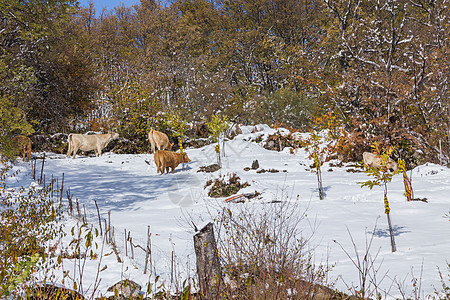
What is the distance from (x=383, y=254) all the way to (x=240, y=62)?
986 inches

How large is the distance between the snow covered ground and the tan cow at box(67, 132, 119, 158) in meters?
0.56

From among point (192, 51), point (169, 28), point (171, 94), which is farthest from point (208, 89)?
point (169, 28)

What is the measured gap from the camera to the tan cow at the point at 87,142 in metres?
13.5

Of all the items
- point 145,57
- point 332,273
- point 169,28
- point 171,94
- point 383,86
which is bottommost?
point 332,273

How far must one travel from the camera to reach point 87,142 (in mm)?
13773

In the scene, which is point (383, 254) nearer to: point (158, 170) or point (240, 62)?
point (158, 170)

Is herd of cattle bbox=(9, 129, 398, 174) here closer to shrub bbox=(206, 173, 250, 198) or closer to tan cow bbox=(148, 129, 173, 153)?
tan cow bbox=(148, 129, 173, 153)

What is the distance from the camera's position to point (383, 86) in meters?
11.3

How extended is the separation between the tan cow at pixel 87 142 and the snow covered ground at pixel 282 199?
0.56 meters

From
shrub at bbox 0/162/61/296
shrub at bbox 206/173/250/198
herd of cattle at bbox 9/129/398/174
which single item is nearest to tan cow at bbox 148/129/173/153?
herd of cattle at bbox 9/129/398/174

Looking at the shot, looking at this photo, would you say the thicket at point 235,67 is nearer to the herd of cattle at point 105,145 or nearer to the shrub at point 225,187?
the herd of cattle at point 105,145

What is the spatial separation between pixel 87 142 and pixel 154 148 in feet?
10.1

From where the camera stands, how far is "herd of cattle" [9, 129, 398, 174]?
33.6 feet

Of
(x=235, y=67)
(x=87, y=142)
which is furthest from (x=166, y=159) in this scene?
(x=235, y=67)
